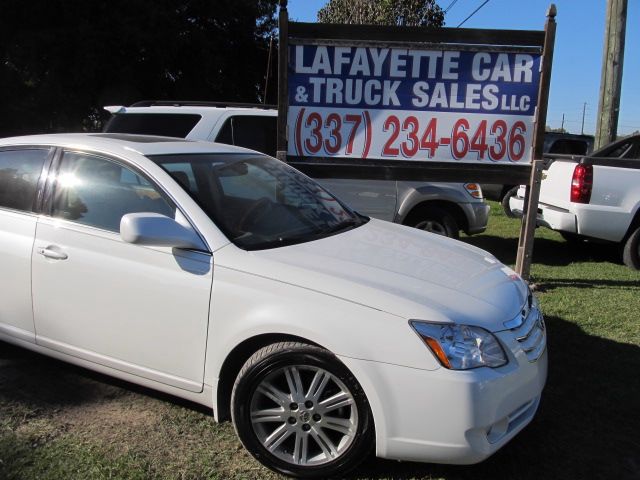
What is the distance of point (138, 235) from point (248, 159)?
1262 mm

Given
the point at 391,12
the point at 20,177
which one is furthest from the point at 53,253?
the point at 391,12

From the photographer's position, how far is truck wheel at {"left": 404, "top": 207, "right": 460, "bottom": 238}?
7.32 metres

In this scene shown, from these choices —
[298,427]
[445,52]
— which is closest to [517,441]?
[298,427]

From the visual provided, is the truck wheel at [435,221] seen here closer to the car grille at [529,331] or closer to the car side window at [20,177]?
the car grille at [529,331]

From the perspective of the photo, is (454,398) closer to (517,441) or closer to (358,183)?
(517,441)

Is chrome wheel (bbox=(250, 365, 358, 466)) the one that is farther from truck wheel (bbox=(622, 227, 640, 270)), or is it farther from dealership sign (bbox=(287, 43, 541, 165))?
truck wheel (bbox=(622, 227, 640, 270))

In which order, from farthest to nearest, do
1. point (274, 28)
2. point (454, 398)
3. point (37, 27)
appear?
point (274, 28), point (37, 27), point (454, 398)

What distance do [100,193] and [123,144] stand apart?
1.11 feet

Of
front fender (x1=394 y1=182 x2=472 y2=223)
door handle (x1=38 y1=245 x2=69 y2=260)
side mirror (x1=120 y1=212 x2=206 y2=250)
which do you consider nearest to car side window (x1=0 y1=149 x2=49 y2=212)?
door handle (x1=38 y1=245 x2=69 y2=260)

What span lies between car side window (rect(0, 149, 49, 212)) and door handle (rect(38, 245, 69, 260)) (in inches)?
14.1

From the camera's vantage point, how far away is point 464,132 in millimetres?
5812

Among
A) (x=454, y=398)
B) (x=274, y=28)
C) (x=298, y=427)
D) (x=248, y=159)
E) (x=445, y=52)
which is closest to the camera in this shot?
(x=454, y=398)

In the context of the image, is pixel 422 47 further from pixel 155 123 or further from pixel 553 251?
pixel 553 251

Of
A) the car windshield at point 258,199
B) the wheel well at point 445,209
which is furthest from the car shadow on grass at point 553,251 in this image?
the car windshield at point 258,199
